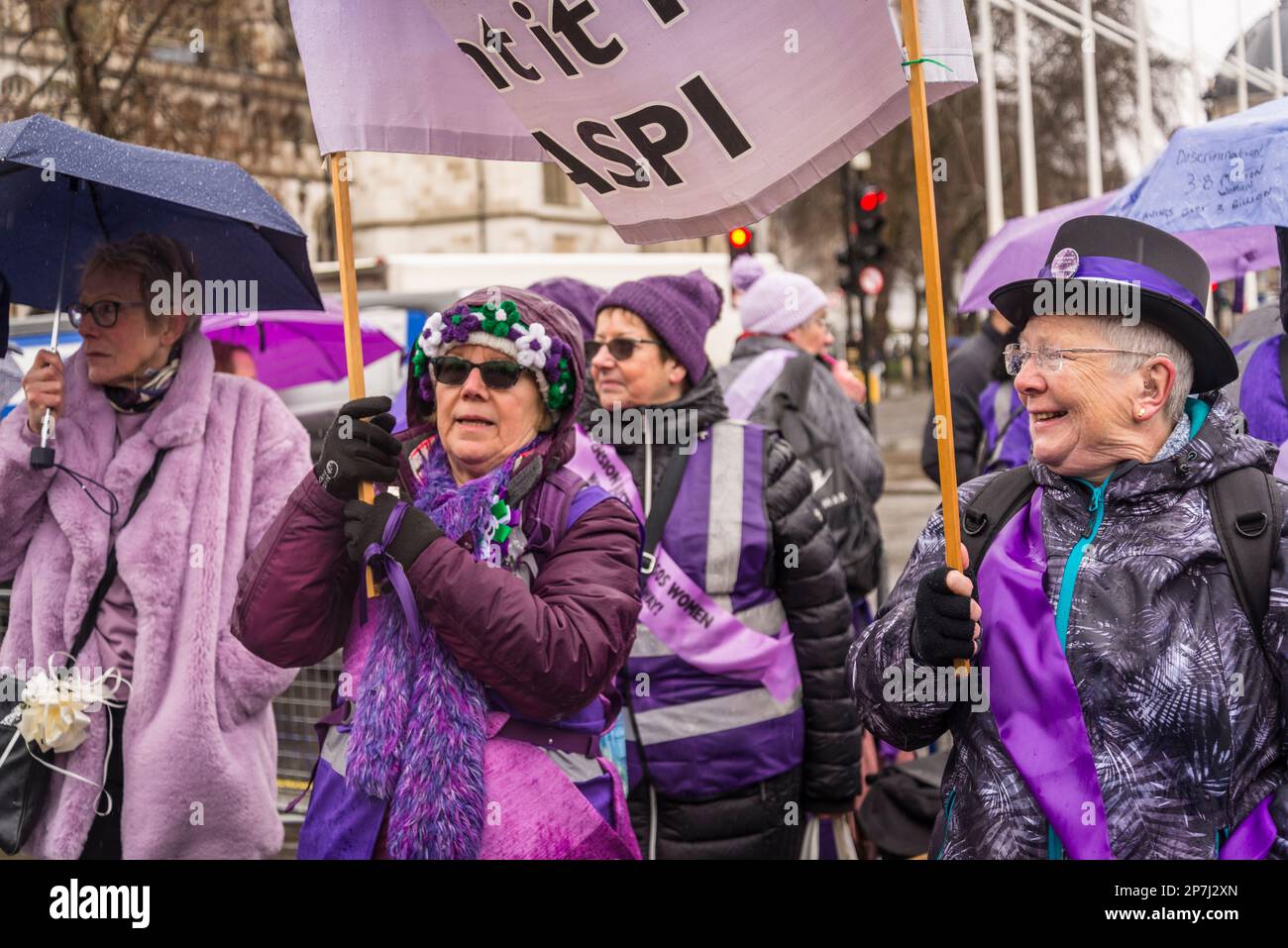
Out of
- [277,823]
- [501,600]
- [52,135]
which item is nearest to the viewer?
[501,600]

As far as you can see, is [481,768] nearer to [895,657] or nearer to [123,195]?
[895,657]

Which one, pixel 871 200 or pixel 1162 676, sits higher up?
pixel 871 200

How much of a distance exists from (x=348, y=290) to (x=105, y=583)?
1.17 meters

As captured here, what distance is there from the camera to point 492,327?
311cm

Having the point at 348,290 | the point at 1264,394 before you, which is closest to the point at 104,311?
the point at 348,290

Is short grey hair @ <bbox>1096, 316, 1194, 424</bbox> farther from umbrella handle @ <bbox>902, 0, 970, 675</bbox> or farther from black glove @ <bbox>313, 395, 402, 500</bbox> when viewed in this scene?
black glove @ <bbox>313, 395, 402, 500</bbox>

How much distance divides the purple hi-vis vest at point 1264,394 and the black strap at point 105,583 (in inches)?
114

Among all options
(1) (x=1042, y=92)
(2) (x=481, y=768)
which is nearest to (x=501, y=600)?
(2) (x=481, y=768)

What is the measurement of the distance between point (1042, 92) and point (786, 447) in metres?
31.7

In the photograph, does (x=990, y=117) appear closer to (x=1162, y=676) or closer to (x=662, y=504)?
(x=662, y=504)

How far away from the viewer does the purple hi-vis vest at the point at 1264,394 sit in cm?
416

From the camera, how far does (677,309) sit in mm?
4730

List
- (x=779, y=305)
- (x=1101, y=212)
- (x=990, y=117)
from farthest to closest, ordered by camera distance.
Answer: (x=990, y=117), (x=779, y=305), (x=1101, y=212)

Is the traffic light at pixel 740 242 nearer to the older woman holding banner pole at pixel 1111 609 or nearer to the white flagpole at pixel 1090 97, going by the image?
the white flagpole at pixel 1090 97
